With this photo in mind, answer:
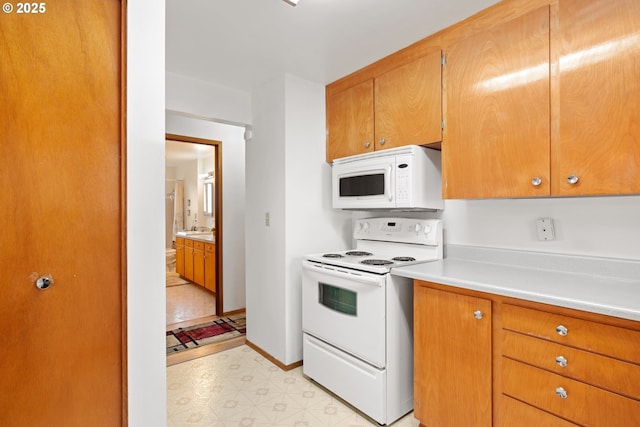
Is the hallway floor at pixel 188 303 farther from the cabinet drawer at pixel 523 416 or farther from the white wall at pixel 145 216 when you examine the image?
the cabinet drawer at pixel 523 416

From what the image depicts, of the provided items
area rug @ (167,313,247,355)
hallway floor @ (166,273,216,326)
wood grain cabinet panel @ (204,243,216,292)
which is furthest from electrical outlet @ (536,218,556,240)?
wood grain cabinet panel @ (204,243,216,292)

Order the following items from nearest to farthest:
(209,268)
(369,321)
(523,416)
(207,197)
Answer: (523,416) < (369,321) < (209,268) < (207,197)

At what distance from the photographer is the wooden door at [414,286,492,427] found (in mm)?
1433

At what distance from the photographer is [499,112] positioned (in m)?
1.61

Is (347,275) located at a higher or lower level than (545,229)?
lower

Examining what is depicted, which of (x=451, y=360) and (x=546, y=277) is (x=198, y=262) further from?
(x=546, y=277)

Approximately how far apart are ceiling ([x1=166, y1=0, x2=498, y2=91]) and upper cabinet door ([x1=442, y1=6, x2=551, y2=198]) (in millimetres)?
249

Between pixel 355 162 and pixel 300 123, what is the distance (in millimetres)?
573

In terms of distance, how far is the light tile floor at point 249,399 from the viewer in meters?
1.82

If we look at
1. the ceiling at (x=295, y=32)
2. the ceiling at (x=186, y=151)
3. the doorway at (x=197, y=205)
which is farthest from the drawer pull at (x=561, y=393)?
the ceiling at (x=186, y=151)

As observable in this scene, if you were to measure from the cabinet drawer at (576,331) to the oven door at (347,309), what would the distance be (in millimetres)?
638

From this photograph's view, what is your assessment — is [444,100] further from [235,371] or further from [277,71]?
[235,371]

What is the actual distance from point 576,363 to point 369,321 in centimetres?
92

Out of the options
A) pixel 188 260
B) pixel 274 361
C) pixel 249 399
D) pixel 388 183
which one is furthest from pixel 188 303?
pixel 388 183
